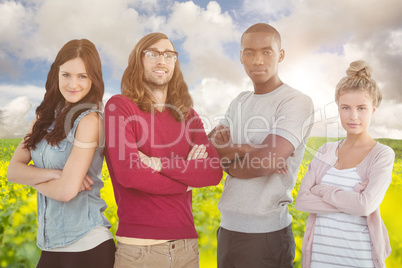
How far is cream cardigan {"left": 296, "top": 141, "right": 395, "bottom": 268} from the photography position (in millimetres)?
2473

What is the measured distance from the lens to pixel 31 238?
3.70 meters

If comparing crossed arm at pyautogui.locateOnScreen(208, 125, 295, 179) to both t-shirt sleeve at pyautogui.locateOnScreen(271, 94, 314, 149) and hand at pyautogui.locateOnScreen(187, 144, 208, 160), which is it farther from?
hand at pyautogui.locateOnScreen(187, 144, 208, 160)

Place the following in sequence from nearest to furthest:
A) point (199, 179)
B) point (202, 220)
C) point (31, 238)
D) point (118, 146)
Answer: point (118, 146) < point (199, 179) < point (31, 238) < point (202, 220)

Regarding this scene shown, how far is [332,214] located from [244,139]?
0.81 meters

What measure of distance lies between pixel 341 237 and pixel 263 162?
73 centimetres

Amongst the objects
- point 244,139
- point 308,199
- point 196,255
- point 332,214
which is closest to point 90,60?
point 244,139

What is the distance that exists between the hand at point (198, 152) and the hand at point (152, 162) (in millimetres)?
259

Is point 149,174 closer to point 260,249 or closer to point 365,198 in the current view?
point 260,249

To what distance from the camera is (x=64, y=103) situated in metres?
2.65

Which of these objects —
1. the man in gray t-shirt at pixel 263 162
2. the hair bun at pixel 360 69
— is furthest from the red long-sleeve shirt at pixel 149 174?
the hair bun at pixel 360 69

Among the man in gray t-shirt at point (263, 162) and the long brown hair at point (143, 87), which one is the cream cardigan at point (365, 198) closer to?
the man in gray t-shirt at point (263, 162)

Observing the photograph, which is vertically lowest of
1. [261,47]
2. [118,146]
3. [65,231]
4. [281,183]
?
[65,231]

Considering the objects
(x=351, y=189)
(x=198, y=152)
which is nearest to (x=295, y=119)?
(x=351, y=189)

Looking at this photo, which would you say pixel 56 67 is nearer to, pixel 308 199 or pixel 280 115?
pixel 280 115
